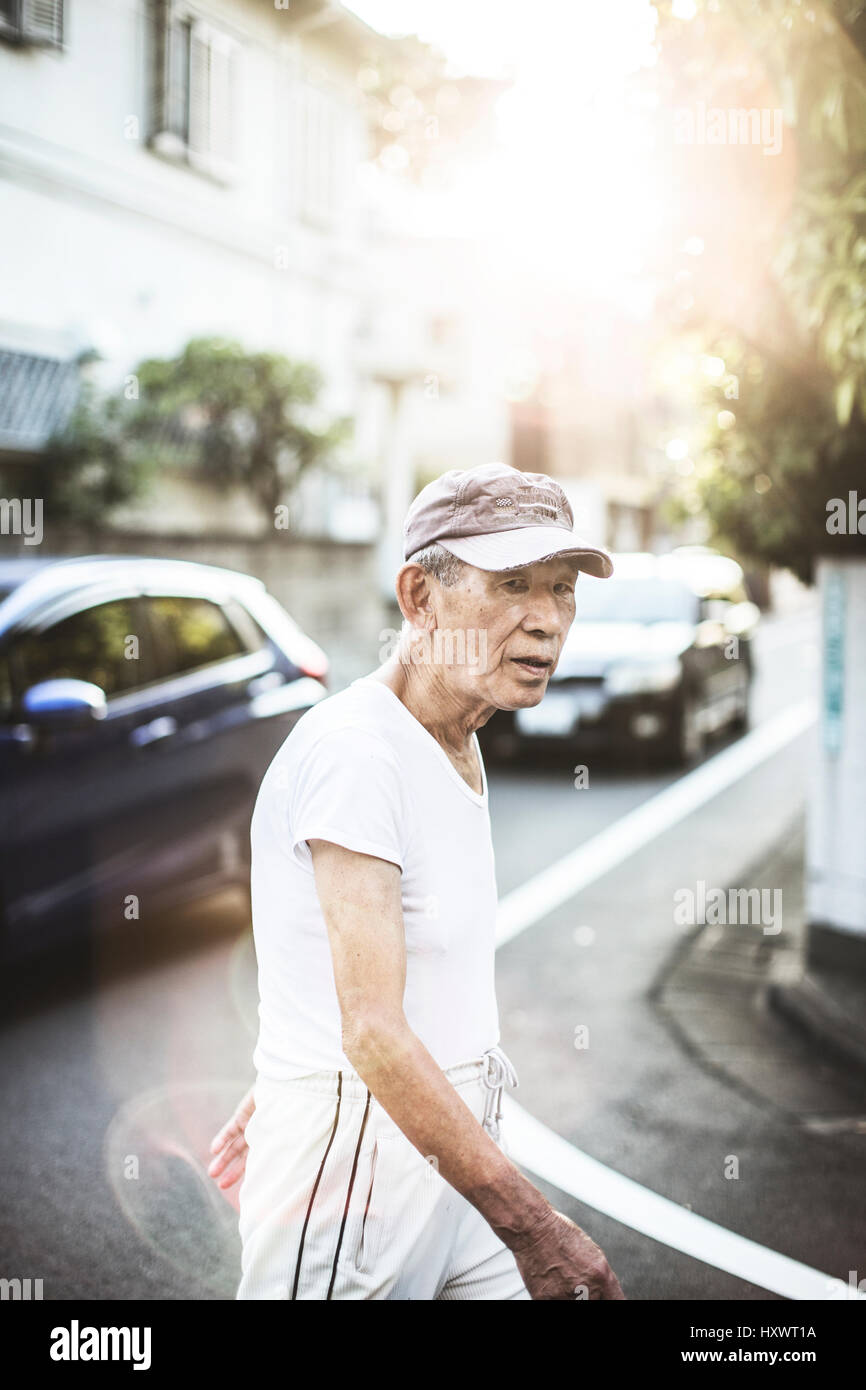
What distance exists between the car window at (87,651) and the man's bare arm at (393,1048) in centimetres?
343

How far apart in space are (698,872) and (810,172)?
4.52 metres

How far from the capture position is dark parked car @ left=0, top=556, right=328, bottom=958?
15.2ft

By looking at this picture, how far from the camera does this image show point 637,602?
12102mm

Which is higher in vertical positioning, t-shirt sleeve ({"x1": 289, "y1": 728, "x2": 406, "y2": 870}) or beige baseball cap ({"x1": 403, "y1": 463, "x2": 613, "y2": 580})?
beige baseball cap ({"x1": 403, "y1": 463, "x2": 613, "y2": 580})

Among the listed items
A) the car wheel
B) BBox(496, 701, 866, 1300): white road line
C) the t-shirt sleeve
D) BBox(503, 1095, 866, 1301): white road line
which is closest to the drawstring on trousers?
the t-shirt sleeve

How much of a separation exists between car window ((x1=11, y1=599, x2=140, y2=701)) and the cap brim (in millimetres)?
3327

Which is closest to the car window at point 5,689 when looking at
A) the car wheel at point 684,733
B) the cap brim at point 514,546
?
the cap brim at point 514,546

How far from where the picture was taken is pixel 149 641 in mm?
5461

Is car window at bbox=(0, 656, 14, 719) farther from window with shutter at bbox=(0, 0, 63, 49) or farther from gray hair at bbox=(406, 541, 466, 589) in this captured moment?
gray hair at bbox=(406, 541, 466, 589)

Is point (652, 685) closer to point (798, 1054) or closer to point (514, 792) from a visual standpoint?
point (514, 792)

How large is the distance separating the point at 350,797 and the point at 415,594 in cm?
39

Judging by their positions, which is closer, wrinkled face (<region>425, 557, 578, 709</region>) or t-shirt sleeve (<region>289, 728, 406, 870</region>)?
t-shirt sleeve (<region>289, 728, 406, 870</region>)
